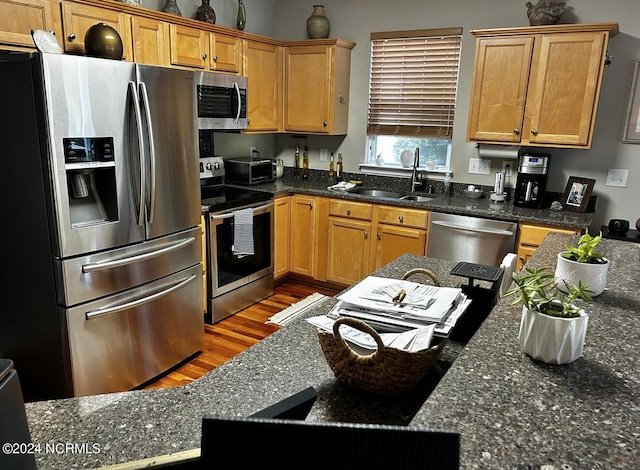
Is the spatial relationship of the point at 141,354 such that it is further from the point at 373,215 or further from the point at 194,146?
the point at 373,215

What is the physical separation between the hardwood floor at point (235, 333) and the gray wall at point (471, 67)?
4.36 ft

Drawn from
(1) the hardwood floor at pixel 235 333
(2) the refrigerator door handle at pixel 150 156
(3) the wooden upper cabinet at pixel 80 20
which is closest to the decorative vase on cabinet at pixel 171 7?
(3) the wooden upper cabinet at pixel 80 20

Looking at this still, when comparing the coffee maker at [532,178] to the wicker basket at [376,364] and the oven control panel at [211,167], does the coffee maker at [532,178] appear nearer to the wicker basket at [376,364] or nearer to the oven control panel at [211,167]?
the oven control panel at [211,167]

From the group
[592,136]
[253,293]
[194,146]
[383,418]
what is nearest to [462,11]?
[592,136]

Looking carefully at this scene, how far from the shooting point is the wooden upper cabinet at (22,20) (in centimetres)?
235

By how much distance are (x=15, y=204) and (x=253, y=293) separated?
75.9 inches

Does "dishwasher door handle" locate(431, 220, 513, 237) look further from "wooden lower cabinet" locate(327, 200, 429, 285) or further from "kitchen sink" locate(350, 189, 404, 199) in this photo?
"kitchen sink" locate(350, 189, 404, 199)

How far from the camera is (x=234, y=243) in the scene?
3.51 meters

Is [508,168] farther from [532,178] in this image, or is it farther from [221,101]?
[221,101]

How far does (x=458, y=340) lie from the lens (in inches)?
54.6

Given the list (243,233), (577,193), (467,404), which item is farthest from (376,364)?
(577,193)

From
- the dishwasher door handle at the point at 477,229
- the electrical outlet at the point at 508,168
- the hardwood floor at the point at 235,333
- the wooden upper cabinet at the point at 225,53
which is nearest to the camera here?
the hardwood floor at the point at 235,333

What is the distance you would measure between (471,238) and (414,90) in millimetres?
1490

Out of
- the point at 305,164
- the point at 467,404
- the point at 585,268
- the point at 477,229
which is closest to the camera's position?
the point at 467,404
